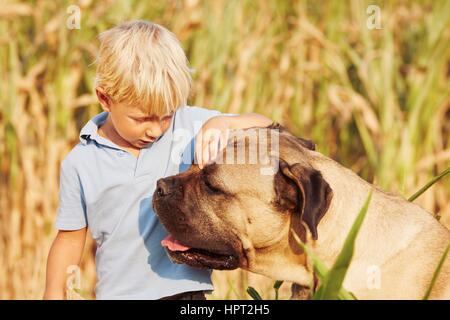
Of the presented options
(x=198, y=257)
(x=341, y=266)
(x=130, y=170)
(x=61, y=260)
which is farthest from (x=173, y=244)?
(x=341, y=266)

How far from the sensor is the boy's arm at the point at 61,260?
9.45 feet

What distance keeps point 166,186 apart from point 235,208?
242 mm

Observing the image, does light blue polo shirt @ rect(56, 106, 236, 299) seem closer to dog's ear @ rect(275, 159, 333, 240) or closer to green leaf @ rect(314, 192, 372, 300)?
dog's ear @ rect(275, 159, 333, 240)

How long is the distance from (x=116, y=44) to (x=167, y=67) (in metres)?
0.21

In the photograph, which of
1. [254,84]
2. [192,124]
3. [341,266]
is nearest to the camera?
[341,266]

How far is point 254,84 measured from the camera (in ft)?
15.8

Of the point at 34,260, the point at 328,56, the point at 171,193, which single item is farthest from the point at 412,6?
the point at 171,193

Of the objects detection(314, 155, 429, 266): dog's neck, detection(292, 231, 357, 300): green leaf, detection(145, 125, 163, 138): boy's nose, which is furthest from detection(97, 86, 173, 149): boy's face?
detection(292, 231, 357, 300): green leaf

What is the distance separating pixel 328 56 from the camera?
5.10m

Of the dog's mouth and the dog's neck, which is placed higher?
the dog's neck

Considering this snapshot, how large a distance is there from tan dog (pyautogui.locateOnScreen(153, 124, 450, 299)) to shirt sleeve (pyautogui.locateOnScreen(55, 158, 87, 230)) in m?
0.36

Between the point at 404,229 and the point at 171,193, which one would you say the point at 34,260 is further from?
the point at 404,229

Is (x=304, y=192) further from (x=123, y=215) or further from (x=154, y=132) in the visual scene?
(x=123, y=215)

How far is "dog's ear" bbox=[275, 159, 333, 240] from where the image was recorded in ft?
7.86
